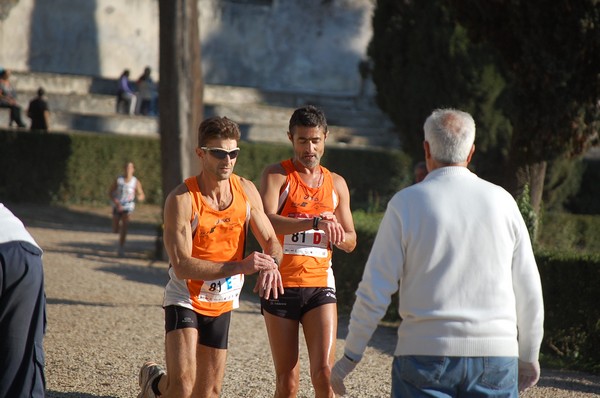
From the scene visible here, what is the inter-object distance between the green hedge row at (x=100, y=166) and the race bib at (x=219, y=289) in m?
16.4

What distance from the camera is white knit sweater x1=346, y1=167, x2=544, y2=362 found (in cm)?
379

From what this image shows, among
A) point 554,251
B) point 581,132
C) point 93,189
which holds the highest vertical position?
point 581,132

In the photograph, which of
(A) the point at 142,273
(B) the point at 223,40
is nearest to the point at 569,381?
(A) the point at 142,273

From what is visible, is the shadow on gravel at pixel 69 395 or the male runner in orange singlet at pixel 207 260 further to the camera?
the shadow on gravel at pixel 69 395

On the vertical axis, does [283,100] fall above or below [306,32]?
below

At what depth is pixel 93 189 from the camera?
23109 mm

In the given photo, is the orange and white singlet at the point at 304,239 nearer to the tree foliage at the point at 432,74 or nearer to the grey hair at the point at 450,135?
the grey hair at the point at 450,135

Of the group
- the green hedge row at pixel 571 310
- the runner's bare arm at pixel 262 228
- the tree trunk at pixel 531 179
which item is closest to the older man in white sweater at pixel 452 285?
the runner's bare arm at pixel 262 228

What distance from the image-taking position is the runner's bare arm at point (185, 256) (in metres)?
4.97

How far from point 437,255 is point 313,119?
80.7 inches

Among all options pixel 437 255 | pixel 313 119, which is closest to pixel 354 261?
pixel 313 119

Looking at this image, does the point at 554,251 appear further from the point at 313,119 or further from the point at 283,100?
the point at 283,100

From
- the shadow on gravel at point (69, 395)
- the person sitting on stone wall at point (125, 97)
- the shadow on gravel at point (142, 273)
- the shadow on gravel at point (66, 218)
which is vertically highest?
the person sitting on stone wall at point (125, 97)

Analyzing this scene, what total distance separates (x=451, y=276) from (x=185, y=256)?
64.0 inches
